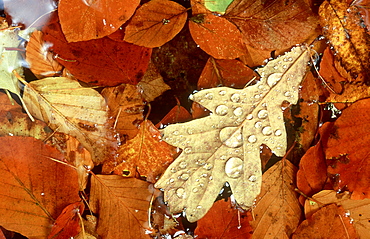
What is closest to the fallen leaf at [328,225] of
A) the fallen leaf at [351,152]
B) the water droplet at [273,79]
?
the fallen leaf at [351,152]

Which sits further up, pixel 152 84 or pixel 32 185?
pixel 152 84

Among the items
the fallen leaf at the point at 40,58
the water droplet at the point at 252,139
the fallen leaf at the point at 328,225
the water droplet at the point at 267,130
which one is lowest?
the fallen leaf at the point at 328,225

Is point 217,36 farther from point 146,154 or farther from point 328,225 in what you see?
point 328,225

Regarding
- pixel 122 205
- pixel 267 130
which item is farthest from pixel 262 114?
pixel 122 205

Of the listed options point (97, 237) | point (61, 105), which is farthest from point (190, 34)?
Answer: point (97, 237)

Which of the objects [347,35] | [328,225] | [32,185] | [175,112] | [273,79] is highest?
[347,35]

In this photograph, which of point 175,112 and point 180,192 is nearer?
point 180,192

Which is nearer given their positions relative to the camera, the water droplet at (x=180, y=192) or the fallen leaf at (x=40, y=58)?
the water droplet at (x=180, y=192)

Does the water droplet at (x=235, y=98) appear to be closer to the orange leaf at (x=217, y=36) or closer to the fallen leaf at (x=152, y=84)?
the orange leaf at (x=217, y=36)
